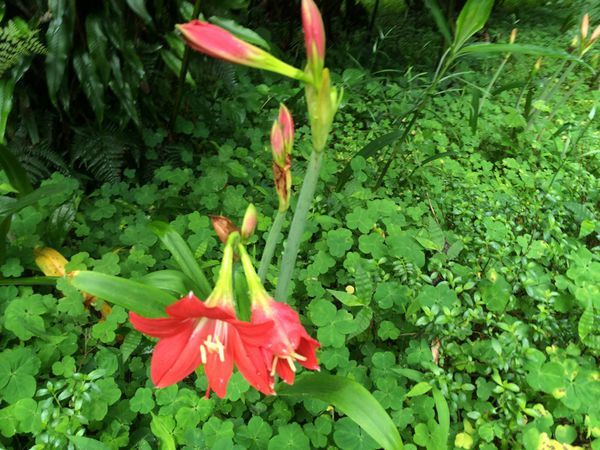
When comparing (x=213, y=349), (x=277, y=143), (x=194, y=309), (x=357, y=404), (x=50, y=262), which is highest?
(x=277, y=143)

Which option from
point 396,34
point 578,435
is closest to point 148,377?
point 578,435

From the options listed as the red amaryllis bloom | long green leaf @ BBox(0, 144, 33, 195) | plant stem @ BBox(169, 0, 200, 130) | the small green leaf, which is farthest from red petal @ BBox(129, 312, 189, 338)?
plant stem @ BBox(169, 0, 200, 130)

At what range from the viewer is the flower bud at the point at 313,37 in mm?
861

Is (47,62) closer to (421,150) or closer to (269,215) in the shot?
(269,215)

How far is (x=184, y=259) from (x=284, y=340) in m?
0.64

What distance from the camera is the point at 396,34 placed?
14.4ft

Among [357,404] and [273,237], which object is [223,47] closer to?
[273,237]

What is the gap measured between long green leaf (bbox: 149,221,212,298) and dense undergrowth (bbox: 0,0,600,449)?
0.99ft

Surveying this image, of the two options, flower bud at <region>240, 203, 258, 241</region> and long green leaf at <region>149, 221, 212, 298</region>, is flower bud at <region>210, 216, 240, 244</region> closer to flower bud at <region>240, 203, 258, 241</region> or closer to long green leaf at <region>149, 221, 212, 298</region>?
flower bud at <region>240, 203, 258, 241</region>

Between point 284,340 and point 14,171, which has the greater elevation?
point 284,340

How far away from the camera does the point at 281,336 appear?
937 mm

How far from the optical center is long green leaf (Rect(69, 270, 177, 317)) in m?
1.22

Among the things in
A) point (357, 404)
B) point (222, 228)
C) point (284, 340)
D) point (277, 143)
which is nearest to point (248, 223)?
point (222, 228)

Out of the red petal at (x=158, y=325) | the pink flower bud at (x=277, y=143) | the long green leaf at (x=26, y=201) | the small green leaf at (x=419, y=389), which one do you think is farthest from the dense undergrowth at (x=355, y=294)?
the pink flower bud at (x=277, y=143)
